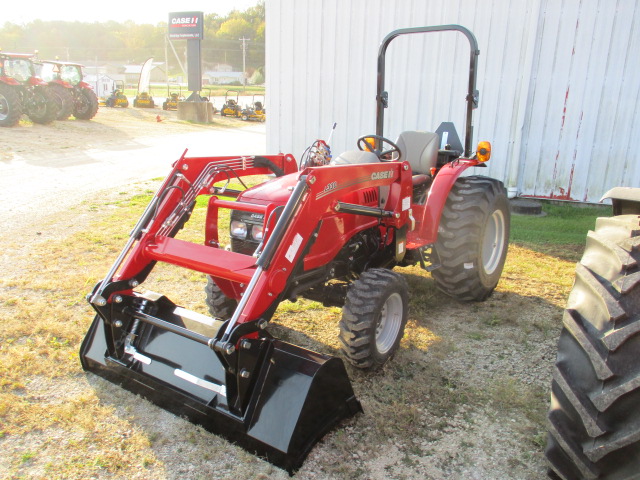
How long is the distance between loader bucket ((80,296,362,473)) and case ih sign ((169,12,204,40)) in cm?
2744

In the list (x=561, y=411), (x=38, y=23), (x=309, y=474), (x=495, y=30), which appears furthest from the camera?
(x=38, y=23)

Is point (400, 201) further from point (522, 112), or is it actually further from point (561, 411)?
point (522, 112)

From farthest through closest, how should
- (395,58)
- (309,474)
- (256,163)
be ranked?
(395,58) < (256,163) < (309,474)

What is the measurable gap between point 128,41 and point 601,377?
118m

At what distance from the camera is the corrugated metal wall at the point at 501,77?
723 cm

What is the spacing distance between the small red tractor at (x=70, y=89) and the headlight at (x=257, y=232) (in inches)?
651

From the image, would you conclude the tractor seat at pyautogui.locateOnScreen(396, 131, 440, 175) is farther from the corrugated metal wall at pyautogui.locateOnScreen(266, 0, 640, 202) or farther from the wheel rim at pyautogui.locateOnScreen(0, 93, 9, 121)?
the wheel rim at pyautogui.locateOnScreen(0, 93, 9, 121)

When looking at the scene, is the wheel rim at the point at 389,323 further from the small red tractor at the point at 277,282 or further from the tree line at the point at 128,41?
the tree line at the point at 128,41

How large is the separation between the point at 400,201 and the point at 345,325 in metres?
1.02

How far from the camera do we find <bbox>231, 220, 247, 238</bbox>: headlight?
10.9ft

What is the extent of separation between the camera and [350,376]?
3219mm

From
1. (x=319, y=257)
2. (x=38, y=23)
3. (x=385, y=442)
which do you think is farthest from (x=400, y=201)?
(x=38, y=23)

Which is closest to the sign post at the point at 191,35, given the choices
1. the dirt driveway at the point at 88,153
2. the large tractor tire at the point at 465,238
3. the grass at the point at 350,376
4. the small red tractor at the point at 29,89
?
the dirt driveway at the point at 88,153

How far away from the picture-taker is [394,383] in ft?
10.3
